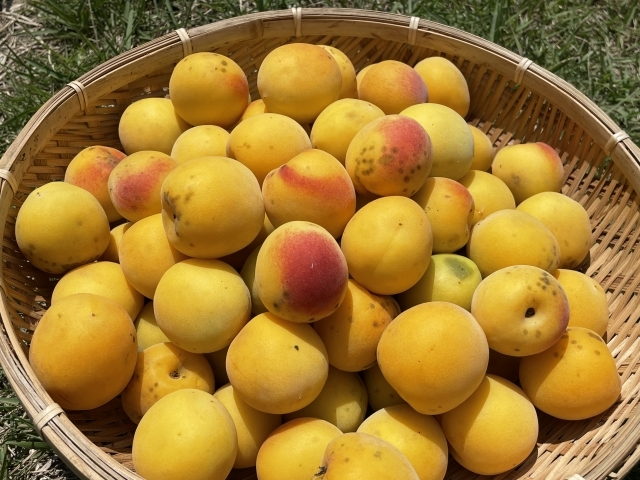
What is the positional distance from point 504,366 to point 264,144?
94cm

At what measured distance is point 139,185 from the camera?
1672mm

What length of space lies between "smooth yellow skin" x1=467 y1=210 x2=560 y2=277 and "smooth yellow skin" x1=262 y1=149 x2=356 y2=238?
1.36 feet

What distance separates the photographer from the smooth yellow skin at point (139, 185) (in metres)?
1.67

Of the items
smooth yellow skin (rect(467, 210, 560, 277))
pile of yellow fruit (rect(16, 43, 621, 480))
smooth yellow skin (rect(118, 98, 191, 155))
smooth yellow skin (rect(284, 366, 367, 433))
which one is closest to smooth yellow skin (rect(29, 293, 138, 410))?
pile of yellow fruit (rect(16, 43, 621, 480))

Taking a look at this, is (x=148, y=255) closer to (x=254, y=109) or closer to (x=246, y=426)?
(x=246, y=426)

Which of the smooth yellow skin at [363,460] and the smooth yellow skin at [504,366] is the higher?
the smooth yellow skin at [363,460]

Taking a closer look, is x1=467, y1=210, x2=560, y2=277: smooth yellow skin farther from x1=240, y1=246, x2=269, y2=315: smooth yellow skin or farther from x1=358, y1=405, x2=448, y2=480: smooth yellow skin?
x1=240, y1=246, x2=269, y2=315: smooth yellow skin

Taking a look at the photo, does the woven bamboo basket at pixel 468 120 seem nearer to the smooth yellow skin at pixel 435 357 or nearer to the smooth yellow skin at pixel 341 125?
the smooth yellow skin at pixel 435 357

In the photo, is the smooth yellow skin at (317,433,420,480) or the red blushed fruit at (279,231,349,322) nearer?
the smooth yellow skin at (317,433,420,480)

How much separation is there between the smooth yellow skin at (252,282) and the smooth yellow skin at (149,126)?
0.64 m

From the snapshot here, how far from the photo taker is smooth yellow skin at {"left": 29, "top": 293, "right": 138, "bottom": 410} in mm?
1377

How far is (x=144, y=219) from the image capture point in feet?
5.37

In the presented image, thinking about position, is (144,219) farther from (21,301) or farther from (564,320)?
(564,320)

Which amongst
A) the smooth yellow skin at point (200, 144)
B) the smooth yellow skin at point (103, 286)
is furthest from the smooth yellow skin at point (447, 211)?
the smooth yellow skin at point (103, 286)
